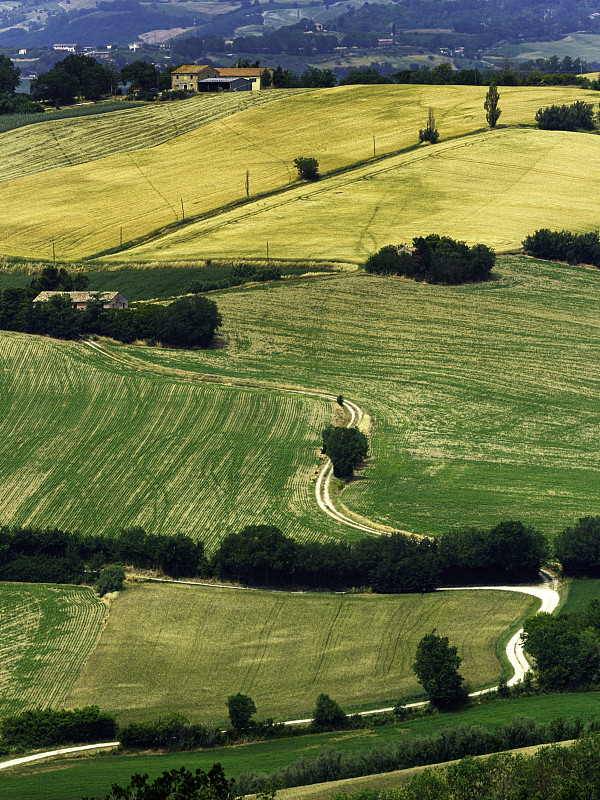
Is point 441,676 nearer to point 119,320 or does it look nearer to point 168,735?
point 168,735

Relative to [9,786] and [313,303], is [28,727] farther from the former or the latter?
[313,303]

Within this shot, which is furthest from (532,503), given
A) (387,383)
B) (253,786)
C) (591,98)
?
(591,98)

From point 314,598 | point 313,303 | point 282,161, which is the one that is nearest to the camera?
point 314,598

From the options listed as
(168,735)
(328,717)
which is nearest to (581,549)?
(328,717)

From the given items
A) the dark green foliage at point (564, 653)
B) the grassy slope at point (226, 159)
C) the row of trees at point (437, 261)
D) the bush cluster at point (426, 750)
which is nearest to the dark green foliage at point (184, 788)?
the bush cluster at point (426, 750)

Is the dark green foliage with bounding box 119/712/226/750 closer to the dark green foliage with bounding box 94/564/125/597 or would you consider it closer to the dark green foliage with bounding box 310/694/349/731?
the dark green foliage with bounding box 310/694/349/731
